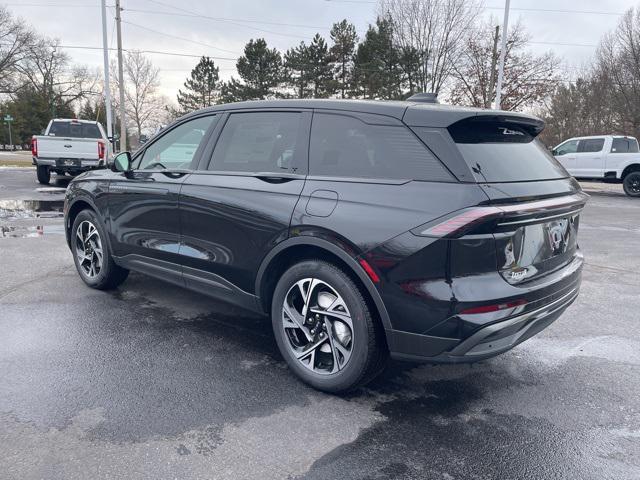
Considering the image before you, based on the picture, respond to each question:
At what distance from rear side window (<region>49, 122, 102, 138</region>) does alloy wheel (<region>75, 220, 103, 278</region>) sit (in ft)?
40.2

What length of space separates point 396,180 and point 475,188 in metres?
0.43

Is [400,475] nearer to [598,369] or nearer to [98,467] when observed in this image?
[98,467]

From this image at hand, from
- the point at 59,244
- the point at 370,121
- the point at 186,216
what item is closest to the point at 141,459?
the point at 186,216

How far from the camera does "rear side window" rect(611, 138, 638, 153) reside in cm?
1714

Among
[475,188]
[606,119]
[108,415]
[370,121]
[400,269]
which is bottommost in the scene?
[108,415]

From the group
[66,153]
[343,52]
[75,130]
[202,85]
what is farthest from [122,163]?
[202,85]

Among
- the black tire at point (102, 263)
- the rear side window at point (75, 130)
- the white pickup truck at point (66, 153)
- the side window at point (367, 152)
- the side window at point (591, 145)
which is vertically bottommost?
the black tire at point (102, 263)

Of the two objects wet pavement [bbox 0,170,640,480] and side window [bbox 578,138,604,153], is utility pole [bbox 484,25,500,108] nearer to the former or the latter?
side window [bbox 578,138,604,153]

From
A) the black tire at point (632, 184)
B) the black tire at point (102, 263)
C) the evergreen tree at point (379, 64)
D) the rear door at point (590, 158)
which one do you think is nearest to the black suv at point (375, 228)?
the black tire at point (102, 263)

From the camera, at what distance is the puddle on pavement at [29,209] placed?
9.32 meters

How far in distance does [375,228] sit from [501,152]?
892 mm

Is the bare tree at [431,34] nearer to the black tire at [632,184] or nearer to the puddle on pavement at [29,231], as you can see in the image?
the black tire at [632,184]

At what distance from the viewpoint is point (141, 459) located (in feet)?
7.56

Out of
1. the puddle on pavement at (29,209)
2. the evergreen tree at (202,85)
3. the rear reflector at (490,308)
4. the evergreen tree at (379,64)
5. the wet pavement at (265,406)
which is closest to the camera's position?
the wet pavement at (265,406)
